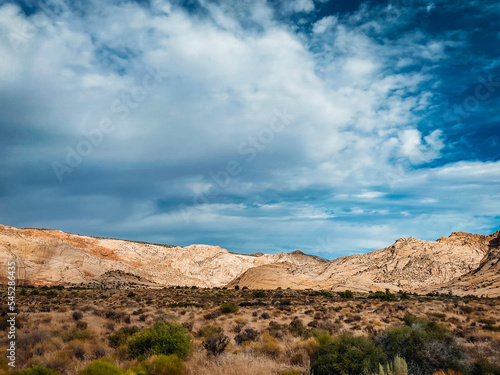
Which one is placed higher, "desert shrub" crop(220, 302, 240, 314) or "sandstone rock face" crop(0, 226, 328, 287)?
"sandstone rock face" crop(0, 226, 328, 287)

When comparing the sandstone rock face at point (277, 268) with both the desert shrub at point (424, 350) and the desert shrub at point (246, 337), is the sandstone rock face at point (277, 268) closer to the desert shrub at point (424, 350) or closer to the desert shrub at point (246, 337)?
the desert shrub at point (424, 350)

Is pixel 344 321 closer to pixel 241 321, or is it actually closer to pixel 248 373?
pixel 241 321

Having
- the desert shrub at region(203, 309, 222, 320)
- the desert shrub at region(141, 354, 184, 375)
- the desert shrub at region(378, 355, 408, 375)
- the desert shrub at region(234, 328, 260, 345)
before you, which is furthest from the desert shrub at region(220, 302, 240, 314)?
the desert shrub at region(378, 355, 408, 375)

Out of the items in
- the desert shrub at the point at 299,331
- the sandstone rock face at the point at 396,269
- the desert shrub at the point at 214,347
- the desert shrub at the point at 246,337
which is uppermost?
the sandstone rock face at the point at 396,269

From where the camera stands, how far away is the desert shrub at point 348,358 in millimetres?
8672

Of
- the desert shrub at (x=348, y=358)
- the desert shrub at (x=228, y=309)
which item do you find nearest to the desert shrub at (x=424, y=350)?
the desert shrub at (x=348, y=358)

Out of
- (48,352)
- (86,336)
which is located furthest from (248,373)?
(86,336)

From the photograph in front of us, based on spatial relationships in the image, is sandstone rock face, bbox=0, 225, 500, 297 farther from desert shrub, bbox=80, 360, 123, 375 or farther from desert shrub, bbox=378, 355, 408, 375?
desert shrub, bbox=80, 360, 123, 375

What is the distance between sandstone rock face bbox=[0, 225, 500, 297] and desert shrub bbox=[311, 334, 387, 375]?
49791 mm

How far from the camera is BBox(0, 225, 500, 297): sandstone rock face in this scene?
2446 inches

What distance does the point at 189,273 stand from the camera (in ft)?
315

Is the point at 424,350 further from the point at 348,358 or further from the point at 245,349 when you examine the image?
the point at 245,349

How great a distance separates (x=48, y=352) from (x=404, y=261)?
80825mm

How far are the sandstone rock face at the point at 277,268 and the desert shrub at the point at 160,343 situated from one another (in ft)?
172
